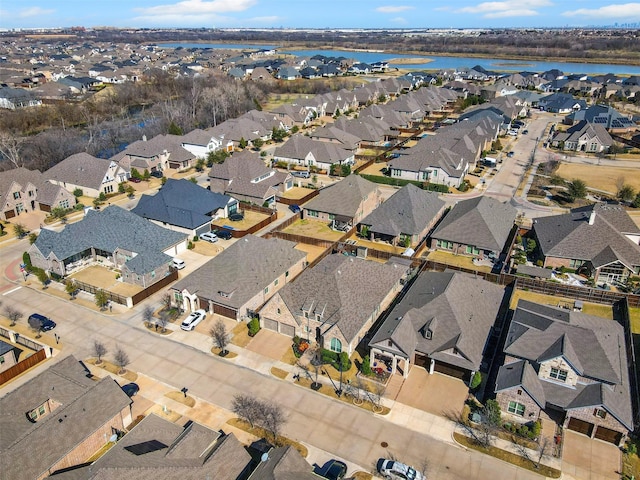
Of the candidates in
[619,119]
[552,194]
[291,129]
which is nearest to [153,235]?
[552,194]

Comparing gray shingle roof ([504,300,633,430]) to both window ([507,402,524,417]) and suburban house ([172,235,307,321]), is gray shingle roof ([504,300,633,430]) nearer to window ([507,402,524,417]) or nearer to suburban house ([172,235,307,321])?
window ([507,402,524,417])

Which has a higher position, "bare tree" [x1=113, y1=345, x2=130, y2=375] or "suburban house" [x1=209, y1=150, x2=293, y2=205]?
"suburban house" [x1=209, y1=150, x2=293, y2=205]

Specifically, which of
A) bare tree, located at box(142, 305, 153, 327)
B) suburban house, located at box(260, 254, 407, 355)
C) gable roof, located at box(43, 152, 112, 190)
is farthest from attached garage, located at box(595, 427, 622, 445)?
gable roof, located at box(43, 152, 112, 190)

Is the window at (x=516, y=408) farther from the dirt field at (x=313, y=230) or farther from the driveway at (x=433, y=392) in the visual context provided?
the dirt field at (x=313, y=230)

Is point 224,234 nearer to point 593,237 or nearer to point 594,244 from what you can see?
point 594,244

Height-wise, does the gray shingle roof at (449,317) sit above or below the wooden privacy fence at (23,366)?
above

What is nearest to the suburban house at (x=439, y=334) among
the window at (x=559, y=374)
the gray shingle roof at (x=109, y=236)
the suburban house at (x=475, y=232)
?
the window at (x=559, y=374)

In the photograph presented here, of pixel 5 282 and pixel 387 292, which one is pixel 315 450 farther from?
pixel 5 282
